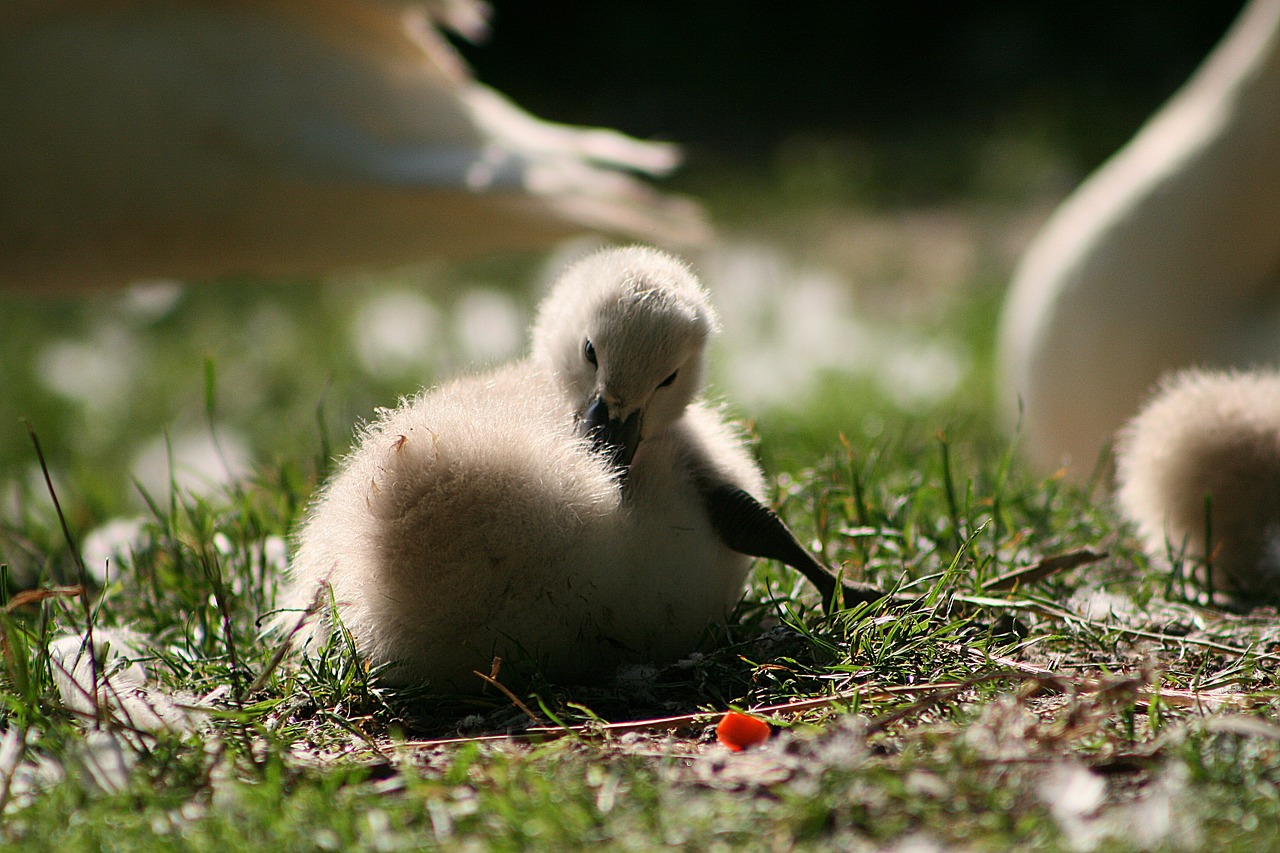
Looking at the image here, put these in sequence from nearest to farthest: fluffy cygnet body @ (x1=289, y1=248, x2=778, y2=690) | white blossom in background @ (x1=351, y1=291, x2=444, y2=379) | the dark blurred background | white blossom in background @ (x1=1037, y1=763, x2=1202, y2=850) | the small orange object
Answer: white blossom in background @ (x1=1037, y1=763, x2=1202, y2=850), the small orange object, fluffy cygnet body @ (x1=289, y1=248, x2=778, y2=690), white blossom in background @ (x1=351, y1=291, x2=444, y2=379), the dark blurred background

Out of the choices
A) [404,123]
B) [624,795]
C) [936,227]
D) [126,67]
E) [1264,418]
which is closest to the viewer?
[624,795]

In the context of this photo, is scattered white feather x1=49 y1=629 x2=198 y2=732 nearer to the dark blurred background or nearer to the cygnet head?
the cygnet head

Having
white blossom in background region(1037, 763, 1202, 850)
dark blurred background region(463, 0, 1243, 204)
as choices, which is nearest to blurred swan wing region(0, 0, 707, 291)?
white blossom in background region(1037, 763, 1202, 850)

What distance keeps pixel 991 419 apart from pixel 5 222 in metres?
3.42

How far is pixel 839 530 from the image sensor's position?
256 cm

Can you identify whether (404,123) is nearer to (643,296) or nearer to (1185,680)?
(643,296)

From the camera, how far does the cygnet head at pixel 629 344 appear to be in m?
2.18

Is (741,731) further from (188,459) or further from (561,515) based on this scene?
(188,459)

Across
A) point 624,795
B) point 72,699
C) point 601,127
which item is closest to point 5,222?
point 72,699

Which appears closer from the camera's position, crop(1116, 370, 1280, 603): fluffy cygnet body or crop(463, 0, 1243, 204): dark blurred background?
crop(1116, 370, 1280, 603): fluffy cygnet body

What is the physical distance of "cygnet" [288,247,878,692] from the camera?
185 cm

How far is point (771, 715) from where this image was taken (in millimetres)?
1796

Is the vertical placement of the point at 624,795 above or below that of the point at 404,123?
below

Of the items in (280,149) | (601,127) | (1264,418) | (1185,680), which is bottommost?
(1185,680)
